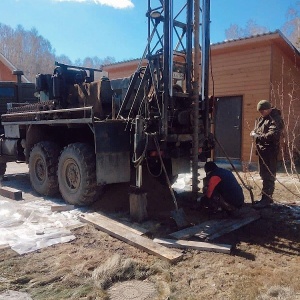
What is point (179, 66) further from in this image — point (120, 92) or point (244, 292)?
point (244, 292)

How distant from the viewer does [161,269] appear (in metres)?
3.55

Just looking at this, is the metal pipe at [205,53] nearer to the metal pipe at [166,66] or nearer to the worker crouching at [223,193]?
the metal pipe at [166,66]

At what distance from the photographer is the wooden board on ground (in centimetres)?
449

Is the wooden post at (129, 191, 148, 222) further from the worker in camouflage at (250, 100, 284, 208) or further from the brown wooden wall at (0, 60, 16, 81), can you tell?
the brown wooden wall at (0, 60, 16, 81)

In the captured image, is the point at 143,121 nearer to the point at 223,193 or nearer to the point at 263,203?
the point at 223,193

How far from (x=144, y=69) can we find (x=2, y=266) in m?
3.87

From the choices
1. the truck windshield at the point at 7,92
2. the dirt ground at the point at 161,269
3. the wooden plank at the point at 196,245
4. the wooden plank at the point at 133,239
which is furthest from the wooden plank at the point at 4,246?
the truck windshield at the point at 7,92

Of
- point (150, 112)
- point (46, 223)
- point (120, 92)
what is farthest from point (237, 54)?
point (46, 223)

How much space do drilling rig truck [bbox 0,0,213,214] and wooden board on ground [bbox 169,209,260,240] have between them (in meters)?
0.85

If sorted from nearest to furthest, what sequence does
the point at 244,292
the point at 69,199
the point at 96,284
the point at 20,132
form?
the point at 244,292 → the point at 96,284 → the point at 69,199 → the point at 20,132

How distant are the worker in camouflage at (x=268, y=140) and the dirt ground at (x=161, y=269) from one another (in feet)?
4.13

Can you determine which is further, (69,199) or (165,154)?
(69,199)

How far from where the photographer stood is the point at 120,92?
6.69m

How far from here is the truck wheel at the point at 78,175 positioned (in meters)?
5.84
